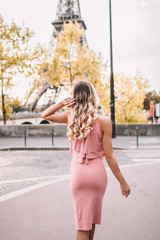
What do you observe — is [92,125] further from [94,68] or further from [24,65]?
[94,68]

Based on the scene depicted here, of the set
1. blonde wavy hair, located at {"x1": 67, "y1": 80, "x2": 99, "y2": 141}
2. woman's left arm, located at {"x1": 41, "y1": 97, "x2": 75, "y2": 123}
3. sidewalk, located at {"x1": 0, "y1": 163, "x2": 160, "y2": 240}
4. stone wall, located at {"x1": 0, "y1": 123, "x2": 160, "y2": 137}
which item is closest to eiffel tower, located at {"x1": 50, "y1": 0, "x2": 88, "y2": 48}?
stone wall, located at {"x1": 0, "y1": 123, "x2": 160, "y2": 137}

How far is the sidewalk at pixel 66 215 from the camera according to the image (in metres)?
3.34

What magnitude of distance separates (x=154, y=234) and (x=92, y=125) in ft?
6.72

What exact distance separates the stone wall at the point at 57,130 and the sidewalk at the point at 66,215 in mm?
11279

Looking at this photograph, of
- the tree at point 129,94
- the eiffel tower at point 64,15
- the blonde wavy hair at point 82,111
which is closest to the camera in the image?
the blonde wavy hair at point 82,111

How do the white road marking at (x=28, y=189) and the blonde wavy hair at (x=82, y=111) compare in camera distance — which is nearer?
the blonde wavy hair at (x=82, y=111)

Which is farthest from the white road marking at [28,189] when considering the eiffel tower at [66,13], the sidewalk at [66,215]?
the eiffel tower at [66,13]

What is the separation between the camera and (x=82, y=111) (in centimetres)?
220

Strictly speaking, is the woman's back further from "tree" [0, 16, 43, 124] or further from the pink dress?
"tree" [0, 16, 43, 124]

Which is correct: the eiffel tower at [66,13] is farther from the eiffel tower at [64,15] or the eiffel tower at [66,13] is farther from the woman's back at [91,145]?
→ the woman's back at [91,145]

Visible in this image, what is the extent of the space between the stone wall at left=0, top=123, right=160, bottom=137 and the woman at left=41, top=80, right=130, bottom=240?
48.1ft

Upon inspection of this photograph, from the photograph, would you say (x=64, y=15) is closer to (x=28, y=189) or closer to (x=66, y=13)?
(x=66, y=13)

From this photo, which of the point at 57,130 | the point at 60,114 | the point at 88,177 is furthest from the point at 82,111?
the point at 57,130

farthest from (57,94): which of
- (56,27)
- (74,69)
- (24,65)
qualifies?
(24,65)
